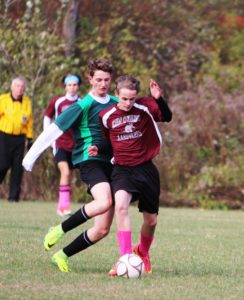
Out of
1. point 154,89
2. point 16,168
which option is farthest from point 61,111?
point 154,89

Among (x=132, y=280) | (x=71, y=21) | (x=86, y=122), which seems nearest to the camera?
(x=132, y=280)

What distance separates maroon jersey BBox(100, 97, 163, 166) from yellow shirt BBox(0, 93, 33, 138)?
8037mm

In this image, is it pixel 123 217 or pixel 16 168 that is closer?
pixel 123 217

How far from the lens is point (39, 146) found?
25.6ft

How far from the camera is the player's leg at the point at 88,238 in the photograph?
25.0 ft

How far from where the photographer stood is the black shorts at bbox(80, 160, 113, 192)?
7773mm

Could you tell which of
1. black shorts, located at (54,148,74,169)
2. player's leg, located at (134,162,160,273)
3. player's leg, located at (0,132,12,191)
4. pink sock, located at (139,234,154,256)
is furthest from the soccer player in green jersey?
player's leg, located at (0,132,12,191)

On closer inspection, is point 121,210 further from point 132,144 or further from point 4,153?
point 4,153

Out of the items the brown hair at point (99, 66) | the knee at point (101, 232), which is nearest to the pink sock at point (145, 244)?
the knee at point (101, 232)

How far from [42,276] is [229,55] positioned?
20.8 metres

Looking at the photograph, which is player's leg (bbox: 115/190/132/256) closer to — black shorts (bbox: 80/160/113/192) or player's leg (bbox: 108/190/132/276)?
player's leg (bbox: 108/190/132/276)

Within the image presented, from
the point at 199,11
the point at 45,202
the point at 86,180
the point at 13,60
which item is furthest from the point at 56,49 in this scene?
the point at 86,180

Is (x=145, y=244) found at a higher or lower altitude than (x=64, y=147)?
lower

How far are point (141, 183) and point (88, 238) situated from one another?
0.61 metres
